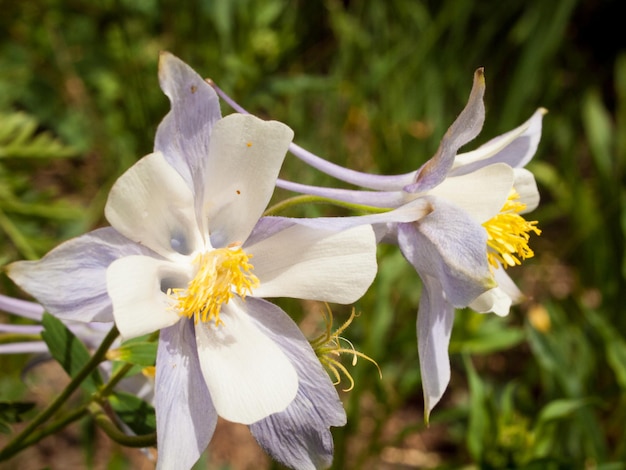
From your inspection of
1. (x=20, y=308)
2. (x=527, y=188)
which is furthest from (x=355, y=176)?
(x=20, y=308)

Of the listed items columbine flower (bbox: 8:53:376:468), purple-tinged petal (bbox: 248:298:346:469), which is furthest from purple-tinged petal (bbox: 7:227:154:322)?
purple-tinged petal (bbox: 248:298:346:469)

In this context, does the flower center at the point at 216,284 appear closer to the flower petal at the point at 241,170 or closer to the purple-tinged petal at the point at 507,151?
the flower petal at the point at 241,170

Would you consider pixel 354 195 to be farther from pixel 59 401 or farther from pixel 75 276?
pixel 59 401

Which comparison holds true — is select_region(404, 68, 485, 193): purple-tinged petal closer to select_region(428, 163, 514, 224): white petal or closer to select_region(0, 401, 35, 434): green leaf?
select_region(428, 163, 514, 224): white petal

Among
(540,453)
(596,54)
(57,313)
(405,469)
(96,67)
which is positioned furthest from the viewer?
(596,54)

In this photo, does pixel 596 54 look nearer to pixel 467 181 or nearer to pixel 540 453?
pixel 540 453

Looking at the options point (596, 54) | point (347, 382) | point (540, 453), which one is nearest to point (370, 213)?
point (540, 453)

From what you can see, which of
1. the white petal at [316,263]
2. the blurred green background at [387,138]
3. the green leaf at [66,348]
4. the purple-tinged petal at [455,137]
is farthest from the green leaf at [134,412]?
the blurred green background at [387,138]
